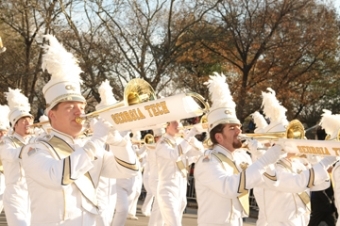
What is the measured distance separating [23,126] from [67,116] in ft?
15.5

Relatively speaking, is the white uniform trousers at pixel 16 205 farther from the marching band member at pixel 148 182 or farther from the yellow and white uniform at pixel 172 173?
the marching band member at pixel 148 182

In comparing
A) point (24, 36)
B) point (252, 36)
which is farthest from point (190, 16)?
point (24, 36)

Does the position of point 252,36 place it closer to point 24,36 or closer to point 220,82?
point 24,36

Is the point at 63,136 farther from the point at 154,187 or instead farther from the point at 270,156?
the point at 154,187

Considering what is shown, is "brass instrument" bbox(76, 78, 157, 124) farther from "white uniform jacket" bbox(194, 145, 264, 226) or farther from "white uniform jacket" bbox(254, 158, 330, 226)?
"white uniform jacket" bbox(254, 158, 330, 226)

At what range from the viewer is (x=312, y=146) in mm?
Answer: 5789

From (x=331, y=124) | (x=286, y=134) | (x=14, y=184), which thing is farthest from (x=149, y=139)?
(x=286, y=134)

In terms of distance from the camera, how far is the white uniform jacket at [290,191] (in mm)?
6875

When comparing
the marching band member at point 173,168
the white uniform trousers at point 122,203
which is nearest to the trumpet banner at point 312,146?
the marching band member at point 173,168

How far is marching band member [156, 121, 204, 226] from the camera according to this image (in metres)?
9.84

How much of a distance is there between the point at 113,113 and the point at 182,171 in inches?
232

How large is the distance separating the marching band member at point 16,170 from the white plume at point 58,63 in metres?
3.80

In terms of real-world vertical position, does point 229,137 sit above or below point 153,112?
above

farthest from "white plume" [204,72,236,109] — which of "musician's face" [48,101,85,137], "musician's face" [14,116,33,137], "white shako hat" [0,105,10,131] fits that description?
"white shako hat" [0,105,10,131]
